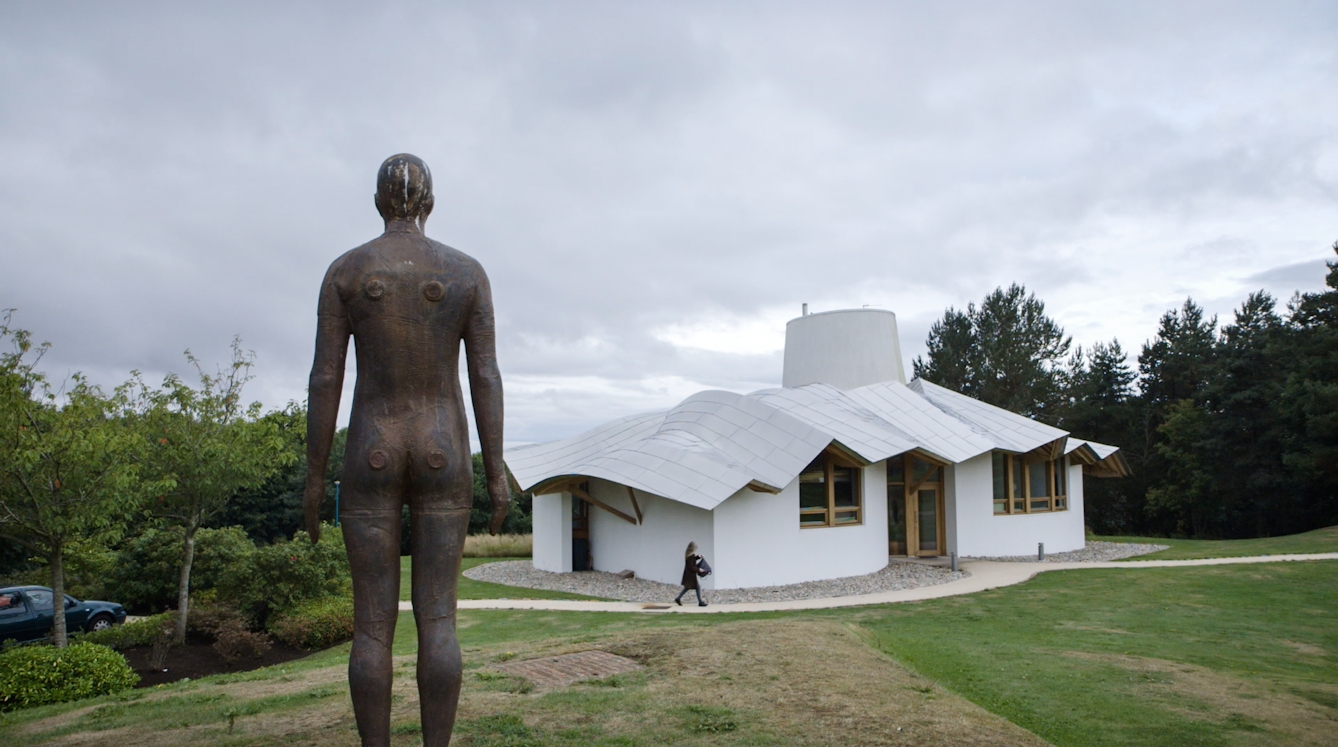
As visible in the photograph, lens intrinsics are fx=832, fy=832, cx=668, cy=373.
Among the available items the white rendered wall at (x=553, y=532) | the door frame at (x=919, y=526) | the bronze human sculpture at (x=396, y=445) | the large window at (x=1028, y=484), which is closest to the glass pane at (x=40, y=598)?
the white rendered wall at (x=553, y=532)

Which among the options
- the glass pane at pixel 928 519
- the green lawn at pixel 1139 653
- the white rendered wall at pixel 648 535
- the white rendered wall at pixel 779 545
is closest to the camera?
the green lawn at pixel 1139 653

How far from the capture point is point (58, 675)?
27.0 feet

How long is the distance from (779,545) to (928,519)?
7.23m

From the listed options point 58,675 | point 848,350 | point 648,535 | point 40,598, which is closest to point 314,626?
point 58,675

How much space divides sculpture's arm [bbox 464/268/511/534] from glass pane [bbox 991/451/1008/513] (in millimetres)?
22704

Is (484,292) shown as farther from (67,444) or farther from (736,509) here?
(736,509)

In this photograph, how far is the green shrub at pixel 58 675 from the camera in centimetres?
789

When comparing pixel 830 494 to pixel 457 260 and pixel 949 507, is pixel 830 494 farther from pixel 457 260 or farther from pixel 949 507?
pixel 457 260

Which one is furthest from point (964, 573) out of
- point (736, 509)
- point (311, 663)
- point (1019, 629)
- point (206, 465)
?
point (206, 465)

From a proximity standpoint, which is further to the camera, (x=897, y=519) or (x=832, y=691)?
(x=897, y=519)

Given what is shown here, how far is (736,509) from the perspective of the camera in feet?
58.9

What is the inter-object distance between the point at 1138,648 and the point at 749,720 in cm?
655

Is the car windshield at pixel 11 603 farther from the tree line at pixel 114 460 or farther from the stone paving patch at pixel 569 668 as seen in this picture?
the stone paving patch at pixel 569 668

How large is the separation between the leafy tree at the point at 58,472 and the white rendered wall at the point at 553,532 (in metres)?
11.8
